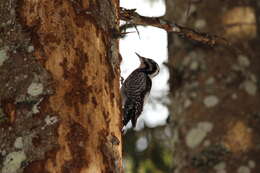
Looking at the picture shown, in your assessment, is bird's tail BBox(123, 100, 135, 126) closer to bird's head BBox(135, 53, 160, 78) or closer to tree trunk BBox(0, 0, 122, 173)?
bird's head BBox(135, 53, 160, 78)

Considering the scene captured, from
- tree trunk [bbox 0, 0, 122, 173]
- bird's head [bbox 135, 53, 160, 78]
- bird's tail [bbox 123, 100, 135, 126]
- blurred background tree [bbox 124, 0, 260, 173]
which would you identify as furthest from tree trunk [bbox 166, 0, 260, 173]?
tree trunk [bbox 0, 0, 122, 173]

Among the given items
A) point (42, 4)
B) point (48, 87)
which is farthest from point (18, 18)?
point (48, 87)

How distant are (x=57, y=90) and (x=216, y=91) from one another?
2.63m

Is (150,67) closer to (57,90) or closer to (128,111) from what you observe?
(128,111)

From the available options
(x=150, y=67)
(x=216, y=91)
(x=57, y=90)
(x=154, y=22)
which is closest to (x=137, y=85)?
(x=150, y=67)

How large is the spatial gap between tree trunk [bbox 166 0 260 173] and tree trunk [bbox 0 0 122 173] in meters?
2.01

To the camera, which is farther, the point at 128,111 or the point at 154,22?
the point at 128,111

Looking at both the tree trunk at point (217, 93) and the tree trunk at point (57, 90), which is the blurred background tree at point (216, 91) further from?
the tree trunk at point (57, 90)

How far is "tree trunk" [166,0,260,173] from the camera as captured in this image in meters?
4.66

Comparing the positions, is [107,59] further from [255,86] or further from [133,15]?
[255,86]

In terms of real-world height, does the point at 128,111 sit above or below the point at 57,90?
below

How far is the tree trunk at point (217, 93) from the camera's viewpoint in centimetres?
466

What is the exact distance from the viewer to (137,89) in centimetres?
603

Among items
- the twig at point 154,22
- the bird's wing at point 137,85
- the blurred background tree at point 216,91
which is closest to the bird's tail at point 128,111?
the bird's wing at point 137,85
